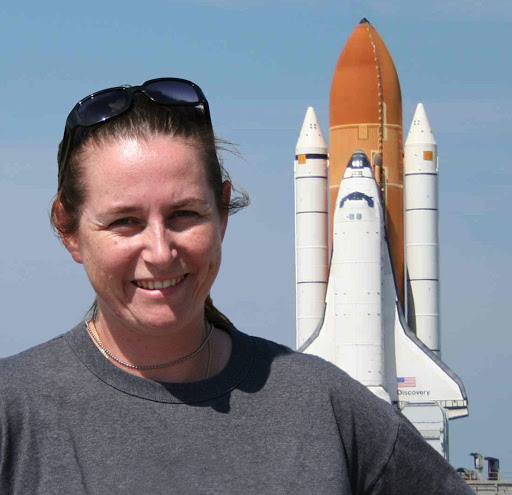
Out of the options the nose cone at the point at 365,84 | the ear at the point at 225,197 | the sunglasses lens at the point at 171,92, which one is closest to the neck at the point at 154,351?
the ear at the point at 225,197

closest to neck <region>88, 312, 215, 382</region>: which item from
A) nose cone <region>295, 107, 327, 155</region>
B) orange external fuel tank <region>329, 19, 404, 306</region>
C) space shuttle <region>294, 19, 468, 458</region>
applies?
space shuttle <region>294, 19, 468, 458</region>

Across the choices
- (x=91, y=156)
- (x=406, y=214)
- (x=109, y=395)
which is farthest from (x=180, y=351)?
(x=406, y=214)

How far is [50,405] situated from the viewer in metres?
3.10

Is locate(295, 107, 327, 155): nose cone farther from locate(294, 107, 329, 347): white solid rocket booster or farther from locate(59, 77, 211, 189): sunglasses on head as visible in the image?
locate(59, 77, 211, 189): sunglasses on head

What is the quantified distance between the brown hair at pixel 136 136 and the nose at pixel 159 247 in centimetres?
23

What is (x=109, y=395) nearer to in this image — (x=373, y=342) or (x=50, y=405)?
(x=50, y=405)

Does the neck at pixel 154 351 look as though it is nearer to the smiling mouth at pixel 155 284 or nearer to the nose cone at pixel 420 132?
the smiling mouth at pixel 155 284

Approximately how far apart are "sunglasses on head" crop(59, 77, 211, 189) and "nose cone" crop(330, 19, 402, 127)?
34.8 metres

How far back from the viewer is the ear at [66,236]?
3.35 metres

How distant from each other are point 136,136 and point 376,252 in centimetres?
3271

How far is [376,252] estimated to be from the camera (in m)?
35.8

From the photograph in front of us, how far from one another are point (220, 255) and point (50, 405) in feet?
1.99

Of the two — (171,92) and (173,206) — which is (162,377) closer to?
(173,206)

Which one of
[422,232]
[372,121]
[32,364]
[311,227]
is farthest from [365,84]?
[32,364]
